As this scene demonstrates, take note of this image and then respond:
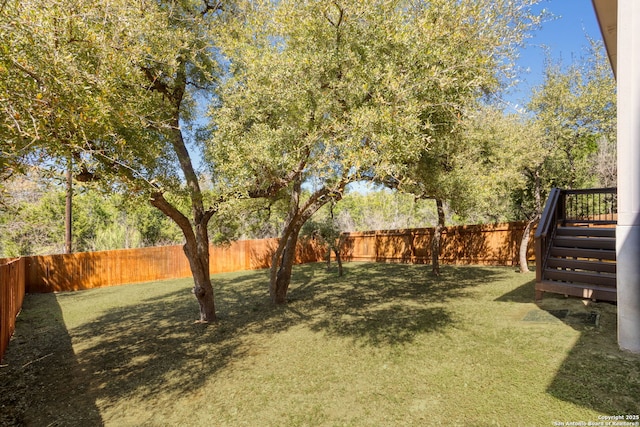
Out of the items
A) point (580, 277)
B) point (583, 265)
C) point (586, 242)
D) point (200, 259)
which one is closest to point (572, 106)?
point (586, 242)

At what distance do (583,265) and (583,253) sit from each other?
0.37 meters

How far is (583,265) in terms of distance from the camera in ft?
20.3

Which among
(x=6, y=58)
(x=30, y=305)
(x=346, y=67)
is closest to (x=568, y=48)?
(x=346, y=67)

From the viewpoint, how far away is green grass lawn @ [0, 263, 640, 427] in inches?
140

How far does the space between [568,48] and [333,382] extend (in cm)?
1364

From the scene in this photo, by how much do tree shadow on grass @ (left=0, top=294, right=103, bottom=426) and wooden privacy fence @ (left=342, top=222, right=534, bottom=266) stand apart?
13.9 meters

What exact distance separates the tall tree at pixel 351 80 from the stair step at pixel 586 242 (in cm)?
358

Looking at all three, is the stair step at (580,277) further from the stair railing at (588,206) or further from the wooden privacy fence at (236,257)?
the wooden privacy fence at (236,257)

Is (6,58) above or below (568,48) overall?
below

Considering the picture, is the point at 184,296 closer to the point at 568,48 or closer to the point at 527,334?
the point at 527,334

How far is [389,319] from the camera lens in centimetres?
699

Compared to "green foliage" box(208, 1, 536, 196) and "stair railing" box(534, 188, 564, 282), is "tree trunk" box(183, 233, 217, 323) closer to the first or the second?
"green foliage" box(208, 1, 536, 196)

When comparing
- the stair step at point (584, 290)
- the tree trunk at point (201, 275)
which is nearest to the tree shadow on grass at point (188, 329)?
the tree trunk at point (201, 275)

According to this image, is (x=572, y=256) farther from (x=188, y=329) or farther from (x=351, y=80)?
(x=188, y=329)
